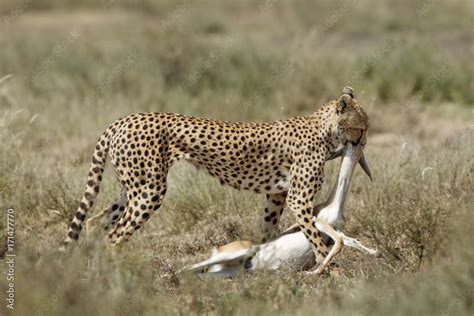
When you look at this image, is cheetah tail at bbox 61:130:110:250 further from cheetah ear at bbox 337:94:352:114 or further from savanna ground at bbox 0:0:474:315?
cheetah ear at bbox 337:94:352:114

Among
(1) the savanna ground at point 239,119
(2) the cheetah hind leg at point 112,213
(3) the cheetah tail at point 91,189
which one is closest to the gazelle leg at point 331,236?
(1) the savanna ground at point 239,119

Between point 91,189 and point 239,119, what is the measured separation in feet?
22.6

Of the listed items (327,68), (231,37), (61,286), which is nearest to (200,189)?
(61,286)

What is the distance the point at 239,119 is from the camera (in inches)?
578

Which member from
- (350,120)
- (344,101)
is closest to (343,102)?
(344,101)

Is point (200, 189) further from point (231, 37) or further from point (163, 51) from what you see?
point (231, 37)

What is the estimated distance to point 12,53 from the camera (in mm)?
19062

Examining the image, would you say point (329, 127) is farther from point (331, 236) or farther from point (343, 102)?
point (331, 236)

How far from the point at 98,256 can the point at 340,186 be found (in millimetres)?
2092

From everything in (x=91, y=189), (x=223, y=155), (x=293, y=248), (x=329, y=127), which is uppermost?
(x=329, y=127)

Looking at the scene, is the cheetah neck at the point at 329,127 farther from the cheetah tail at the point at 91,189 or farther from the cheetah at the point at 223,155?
the cheetah tail at the point at 91,189

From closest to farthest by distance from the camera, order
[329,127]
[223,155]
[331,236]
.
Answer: [331,236] < [223,155] < [329,127]

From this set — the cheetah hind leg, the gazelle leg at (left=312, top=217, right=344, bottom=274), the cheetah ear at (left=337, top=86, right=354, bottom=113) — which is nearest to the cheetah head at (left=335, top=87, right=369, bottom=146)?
the cheetah ear at (left=337, top=86, right=354, bottom=113)

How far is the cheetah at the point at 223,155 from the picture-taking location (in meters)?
7.68
